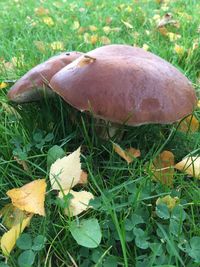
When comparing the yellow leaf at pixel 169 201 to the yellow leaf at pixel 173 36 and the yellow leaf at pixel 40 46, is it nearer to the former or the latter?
the yellow leaf at pixel 40 46

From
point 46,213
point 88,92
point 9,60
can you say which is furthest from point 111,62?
point 9,60

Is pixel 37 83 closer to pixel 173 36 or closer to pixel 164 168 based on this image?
pixel 164 168

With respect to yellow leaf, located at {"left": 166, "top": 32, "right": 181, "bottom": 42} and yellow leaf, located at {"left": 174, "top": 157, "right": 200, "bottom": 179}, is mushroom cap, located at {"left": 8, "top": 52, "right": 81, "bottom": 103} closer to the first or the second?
yellow leaf, located at {"left": 174, "top": 157, "right": 200, "bottom": 179}

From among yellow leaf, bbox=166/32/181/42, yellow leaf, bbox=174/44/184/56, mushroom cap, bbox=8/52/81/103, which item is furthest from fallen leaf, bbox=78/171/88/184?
yellow leaf, bbox=166/32/181/42

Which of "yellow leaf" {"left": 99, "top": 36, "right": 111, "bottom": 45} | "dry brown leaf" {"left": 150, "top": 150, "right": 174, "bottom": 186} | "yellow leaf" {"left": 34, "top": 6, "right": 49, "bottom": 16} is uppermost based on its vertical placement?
"dry brown leaf" {"left": 150, "top": 150, "right": 174, "bottom": 186}

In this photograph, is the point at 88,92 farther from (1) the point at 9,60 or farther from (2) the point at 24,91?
(1) the point at 9,60

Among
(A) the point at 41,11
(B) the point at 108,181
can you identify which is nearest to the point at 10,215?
(B) the point at 108,181
